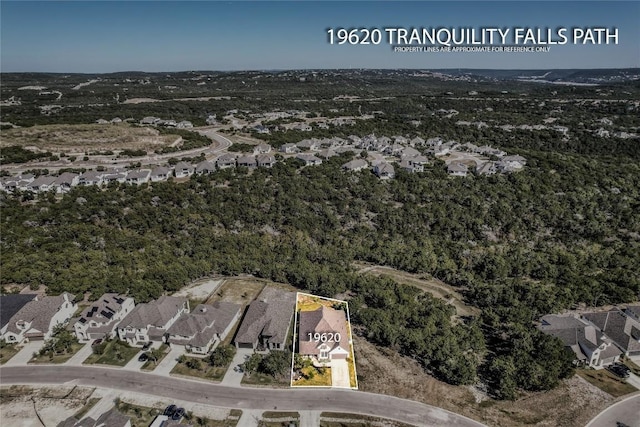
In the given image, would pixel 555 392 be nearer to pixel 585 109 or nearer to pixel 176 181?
pixel 176 181

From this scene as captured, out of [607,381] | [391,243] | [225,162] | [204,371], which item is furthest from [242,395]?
[225,162]

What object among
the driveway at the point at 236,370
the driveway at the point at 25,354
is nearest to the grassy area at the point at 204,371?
the driveway at the point at 236,370

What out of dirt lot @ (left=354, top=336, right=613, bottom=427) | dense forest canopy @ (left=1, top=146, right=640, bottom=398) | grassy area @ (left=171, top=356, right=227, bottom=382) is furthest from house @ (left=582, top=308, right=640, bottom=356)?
grassy area @ (left=171, top=356, right=227, bottom=382)

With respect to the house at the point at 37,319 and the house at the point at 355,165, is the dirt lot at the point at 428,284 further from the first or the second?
the house at the point at 37,319

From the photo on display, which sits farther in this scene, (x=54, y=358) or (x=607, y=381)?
(x=54, y=358)

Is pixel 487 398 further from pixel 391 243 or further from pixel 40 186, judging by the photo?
pixel 40 186
